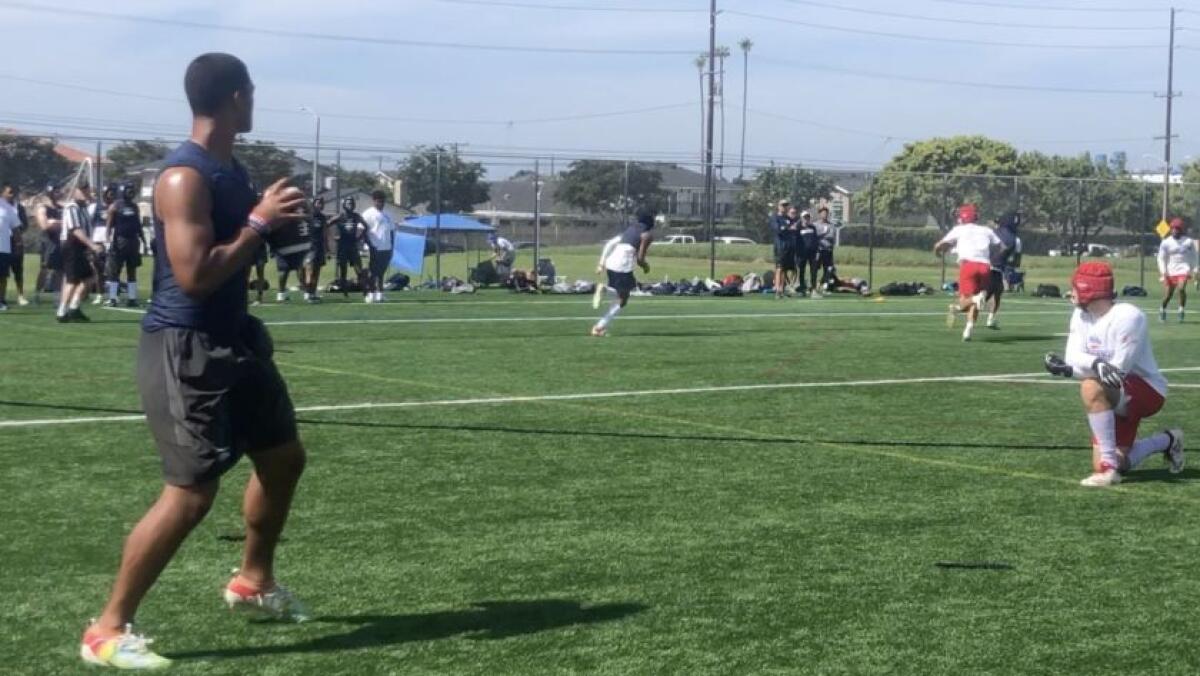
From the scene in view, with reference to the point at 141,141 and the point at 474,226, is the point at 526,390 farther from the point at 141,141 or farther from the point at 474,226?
the point at 474,226

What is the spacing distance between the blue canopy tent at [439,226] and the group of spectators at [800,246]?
286 inches

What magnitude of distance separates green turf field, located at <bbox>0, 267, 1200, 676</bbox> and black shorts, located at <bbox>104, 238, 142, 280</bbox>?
9.87 m

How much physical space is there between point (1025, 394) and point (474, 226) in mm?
26041

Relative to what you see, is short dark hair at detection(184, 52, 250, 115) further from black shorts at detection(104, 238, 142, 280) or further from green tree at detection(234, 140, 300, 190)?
green tree at detection(234, 140, 300, 190)

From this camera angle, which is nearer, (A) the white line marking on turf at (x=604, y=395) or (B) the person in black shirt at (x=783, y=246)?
(A) the white line marking on turf at (x=604, y=395)

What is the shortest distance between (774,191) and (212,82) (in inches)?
1699

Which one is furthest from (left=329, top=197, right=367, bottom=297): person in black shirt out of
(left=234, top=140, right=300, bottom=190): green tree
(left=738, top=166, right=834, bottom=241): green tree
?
(left=738, top=166, right=834, bottom=241): green tree

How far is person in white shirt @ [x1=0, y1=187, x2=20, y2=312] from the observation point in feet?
78.3

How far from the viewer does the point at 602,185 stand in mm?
41000

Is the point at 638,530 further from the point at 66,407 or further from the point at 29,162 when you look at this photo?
the point at 29,162

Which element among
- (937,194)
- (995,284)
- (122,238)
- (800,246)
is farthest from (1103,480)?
(937,194)

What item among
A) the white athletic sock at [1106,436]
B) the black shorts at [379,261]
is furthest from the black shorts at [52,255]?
the white athletic sock at [1106,436]

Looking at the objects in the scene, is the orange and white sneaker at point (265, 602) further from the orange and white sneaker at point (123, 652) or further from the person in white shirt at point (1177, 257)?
the person in white shirt at point (1177, 257)

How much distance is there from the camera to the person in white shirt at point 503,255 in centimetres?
3591
